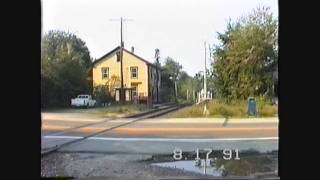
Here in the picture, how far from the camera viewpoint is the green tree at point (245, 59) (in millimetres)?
5910

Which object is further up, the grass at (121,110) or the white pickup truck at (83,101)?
the white pickup truck at (83,101)

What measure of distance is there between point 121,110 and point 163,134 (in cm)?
62

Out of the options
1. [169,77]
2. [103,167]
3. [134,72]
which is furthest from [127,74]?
[103,167]

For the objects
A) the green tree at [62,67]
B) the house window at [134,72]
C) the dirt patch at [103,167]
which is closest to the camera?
the dirt patch at [103,167]

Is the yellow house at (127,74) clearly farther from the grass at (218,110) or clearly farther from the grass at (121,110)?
the grass at (218,110)

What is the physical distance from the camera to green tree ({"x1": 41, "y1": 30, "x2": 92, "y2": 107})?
18.9 ft

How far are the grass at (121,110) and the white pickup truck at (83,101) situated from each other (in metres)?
0.13

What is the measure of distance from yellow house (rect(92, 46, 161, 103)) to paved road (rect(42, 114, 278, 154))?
0.36 m

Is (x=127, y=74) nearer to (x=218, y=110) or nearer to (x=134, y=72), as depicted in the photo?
(x=134, y=72)

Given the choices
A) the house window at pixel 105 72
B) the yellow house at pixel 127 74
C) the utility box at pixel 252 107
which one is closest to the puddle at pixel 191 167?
the utility box at pixel 252 107

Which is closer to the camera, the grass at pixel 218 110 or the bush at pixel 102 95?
the grass at pixel 218 110

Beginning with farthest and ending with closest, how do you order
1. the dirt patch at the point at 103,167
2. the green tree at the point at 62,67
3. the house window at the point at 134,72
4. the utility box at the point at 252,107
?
the house window at the point at 134,72 → the utility box at the point at 252,107 → the green tree at the point at 62,67 → the dirt patch at the point at 103,167

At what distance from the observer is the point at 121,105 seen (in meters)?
6.19
